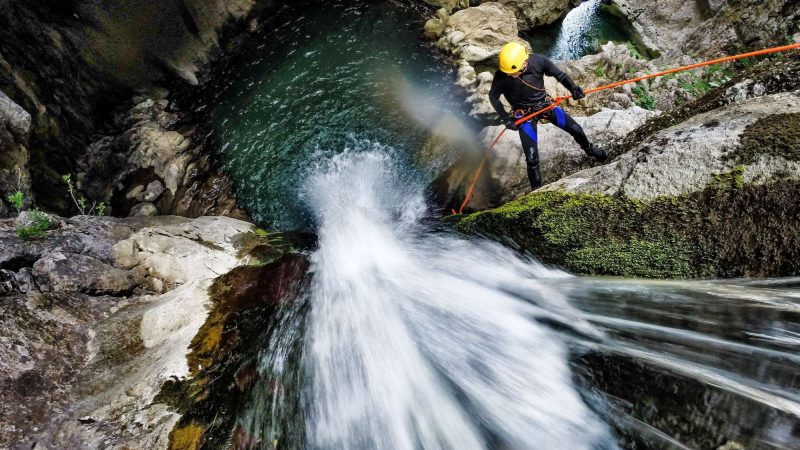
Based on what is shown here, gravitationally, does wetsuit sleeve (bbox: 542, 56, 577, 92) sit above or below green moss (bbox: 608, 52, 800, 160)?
above

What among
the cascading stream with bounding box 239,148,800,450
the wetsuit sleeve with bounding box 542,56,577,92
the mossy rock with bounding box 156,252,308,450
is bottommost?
the cascading stream with bounding box 239,148,800,450

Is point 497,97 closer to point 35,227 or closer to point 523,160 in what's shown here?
point 523,160

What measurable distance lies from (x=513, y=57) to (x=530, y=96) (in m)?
0.69

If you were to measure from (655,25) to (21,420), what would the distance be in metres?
18.5

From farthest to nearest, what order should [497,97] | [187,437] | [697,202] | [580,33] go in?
[580,33] → [497,97] → [697,202] → [187,437]

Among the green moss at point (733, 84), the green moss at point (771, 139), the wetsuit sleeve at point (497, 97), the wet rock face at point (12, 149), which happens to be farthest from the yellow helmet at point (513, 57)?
the wet rock face at point (12, 149)

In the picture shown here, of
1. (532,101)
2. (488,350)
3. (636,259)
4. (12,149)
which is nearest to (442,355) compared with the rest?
(488,350)

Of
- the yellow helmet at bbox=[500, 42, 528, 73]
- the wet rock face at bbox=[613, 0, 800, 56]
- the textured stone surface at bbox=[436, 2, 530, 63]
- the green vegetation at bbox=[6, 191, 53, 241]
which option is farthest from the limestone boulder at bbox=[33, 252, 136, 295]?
the wet rock face at bbox=[613, 0, 800, 56]

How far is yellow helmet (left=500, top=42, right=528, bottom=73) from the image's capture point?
Answer: 6102 mm

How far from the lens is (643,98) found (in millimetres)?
8969

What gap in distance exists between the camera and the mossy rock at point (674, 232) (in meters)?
3.32

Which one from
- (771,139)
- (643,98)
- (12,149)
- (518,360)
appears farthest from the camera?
(643,98)

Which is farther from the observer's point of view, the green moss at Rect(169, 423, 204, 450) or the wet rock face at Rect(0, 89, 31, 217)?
the wet rock face at Rect(0, 89, 31, 217)

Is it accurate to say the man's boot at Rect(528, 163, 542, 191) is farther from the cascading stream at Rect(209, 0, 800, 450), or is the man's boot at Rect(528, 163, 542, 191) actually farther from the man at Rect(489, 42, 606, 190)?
the cascading stream at Rect(209, 0, 800, 450)
